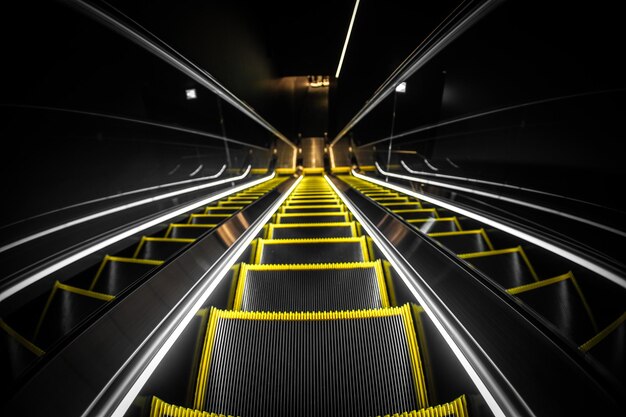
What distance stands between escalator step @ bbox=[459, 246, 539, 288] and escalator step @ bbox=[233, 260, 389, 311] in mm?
643

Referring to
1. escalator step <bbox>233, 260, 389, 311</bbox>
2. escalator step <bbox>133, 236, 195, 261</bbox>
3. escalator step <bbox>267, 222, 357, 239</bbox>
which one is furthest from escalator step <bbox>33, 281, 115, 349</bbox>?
escalator step <bbox>267, 222, 357, 239</bbox>

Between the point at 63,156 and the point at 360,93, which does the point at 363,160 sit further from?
the point at 63,156

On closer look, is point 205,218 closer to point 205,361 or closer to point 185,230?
point 185,230

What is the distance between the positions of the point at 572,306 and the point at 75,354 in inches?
81.9

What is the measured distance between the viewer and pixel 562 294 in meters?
1.34

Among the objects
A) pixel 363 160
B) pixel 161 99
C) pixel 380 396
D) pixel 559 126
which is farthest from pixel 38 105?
pixel 363 160

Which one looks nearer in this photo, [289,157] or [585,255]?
[585,255]

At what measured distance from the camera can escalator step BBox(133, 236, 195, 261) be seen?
2233 millimetres

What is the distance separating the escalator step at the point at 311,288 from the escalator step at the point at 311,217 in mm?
1501

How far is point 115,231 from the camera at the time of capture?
154cm

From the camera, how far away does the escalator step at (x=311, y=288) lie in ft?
4.83

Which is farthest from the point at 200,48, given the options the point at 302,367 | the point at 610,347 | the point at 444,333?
the point at 610,347

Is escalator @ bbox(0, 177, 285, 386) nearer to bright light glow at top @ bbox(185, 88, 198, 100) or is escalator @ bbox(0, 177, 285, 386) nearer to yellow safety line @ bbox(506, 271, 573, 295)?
yellow safety line @ bbox(506, 271, 573, 295)

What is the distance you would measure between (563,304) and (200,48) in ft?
20.2
